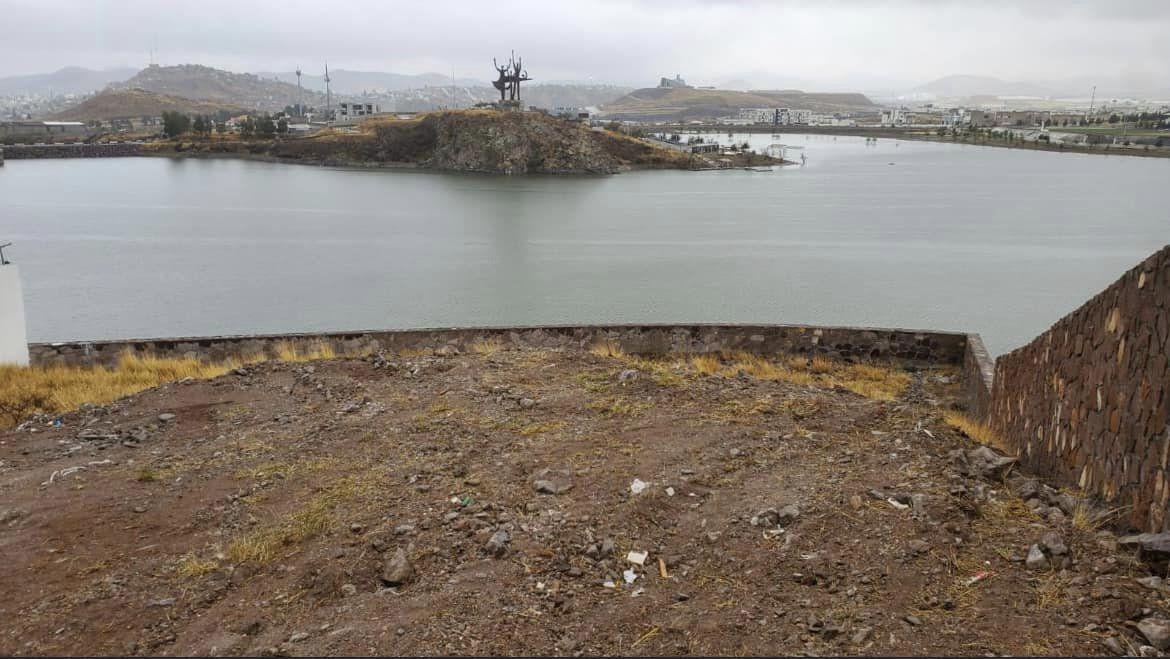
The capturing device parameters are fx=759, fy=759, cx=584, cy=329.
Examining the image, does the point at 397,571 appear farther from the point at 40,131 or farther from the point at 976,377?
the point at 40,131

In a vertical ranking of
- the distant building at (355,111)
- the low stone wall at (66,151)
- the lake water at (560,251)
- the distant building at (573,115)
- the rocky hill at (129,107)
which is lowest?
the lake water at (560,251)

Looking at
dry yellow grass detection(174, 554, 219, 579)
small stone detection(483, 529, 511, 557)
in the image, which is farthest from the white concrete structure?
small stone detection(483, 529, 511, 557)

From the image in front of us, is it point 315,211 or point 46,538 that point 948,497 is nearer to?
point 46,538

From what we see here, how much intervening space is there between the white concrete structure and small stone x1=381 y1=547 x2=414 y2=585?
8113 mm

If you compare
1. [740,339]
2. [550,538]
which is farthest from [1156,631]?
[740,339]

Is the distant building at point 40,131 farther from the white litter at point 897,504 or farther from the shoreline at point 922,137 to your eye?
the white litter at point 897,504

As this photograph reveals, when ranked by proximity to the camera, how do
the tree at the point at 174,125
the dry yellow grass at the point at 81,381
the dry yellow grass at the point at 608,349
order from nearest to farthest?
the dry yellow grass at the point at 81,381, the dry yellow grass at the point at 608,349, the tree at the point at 174,125

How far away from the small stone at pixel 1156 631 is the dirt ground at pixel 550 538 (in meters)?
0.04

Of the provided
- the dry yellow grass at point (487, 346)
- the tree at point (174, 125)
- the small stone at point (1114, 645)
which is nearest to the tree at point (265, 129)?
the tree at point (174, 125)

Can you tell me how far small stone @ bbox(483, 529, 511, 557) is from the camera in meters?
4.38

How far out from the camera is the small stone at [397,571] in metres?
4.17

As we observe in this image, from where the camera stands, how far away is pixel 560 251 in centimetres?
3180

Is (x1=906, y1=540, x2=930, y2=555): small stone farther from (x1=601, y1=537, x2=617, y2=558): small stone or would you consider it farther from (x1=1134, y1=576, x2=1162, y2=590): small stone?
(x1=601, y1=537, x2=617, y2=558): small stone

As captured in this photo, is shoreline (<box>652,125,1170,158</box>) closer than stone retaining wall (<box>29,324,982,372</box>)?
No
